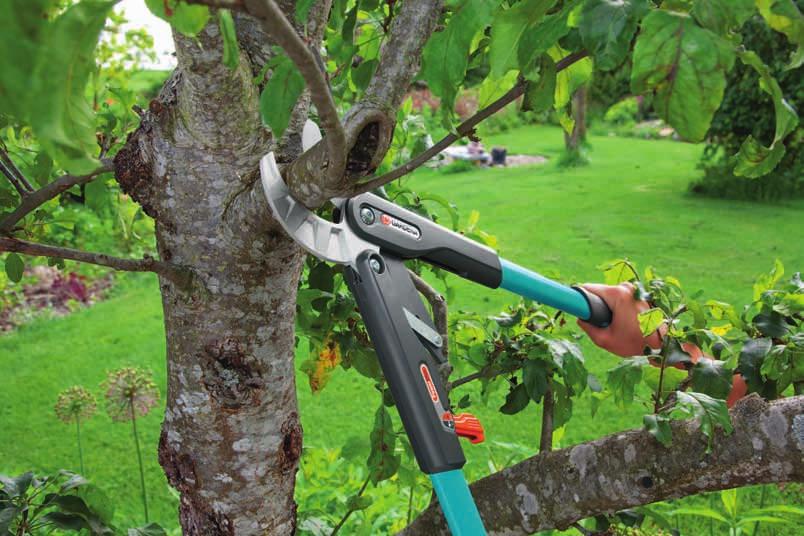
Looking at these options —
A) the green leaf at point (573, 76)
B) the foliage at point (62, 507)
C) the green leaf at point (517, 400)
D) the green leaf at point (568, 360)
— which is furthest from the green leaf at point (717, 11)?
the foliage at point (62, 507)

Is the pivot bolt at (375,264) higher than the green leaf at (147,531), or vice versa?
the pivot bolt at (375,264)

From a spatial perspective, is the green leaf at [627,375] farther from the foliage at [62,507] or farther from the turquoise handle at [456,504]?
the foliage at [62,507]

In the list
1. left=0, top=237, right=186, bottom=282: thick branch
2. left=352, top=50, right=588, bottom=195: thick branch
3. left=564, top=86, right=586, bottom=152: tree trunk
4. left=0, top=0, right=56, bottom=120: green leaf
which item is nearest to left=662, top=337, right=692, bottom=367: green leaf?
left=352, top=50, right=588, bottom=195: thick branch

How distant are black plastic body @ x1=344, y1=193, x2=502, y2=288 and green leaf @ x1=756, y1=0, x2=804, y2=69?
63 centimetres

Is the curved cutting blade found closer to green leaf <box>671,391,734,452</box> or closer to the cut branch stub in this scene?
the cut branch stub

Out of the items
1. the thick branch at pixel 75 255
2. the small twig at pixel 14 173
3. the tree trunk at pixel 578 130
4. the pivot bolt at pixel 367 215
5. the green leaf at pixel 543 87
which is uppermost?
the tree trunk at pixel 578 130

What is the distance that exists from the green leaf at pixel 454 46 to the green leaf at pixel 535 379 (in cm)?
71

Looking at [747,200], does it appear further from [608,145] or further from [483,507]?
[483,507]

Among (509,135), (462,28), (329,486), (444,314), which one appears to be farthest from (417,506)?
(509,135)

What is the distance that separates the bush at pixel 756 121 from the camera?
605 cm

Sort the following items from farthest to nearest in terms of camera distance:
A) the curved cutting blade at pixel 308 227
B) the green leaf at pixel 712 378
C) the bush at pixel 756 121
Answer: the bush at pixel 756 121 < the green leaf at pixel 712 378 < the curved cutting blade at pixel 308 227

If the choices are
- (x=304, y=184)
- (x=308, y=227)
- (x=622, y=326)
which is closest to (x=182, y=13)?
(x=304, y=184)

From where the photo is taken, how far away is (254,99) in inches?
37.2

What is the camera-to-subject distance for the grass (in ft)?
9.88
